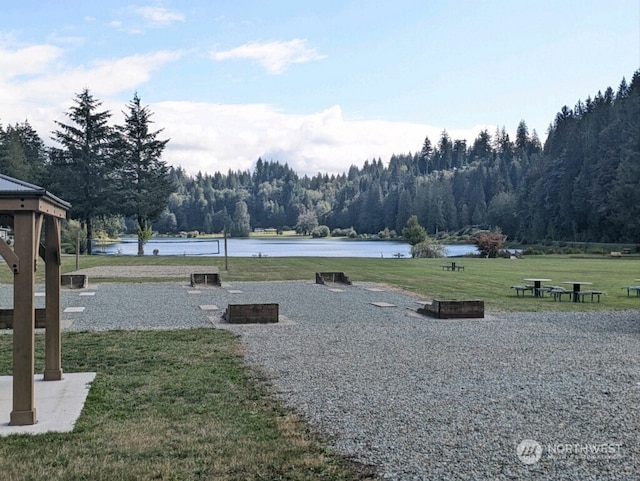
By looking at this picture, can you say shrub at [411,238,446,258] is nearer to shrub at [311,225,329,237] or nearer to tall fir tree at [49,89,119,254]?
tall fir tree at [49,89,119,254]

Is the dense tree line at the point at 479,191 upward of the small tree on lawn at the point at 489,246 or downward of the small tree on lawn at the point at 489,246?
upward

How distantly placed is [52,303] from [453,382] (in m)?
4.85

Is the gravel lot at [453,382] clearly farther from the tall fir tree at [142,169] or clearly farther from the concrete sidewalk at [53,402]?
the tall fir tree at [142,169]

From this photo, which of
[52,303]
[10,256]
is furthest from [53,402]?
[10,256]

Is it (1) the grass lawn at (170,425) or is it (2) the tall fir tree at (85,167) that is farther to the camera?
(2) the tall fir tree at (85,167)

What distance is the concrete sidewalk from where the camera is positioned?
231 inches

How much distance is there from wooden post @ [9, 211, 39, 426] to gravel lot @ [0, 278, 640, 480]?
8.35 ft

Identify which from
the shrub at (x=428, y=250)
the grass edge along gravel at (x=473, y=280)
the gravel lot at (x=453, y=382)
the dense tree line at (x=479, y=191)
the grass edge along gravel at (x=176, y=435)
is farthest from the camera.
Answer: the dense tree line at (x=479, y=191)

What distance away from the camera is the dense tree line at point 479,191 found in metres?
70.6

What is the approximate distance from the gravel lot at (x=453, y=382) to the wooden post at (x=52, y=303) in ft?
8.59

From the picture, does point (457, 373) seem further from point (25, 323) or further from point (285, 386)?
point (25, 323)

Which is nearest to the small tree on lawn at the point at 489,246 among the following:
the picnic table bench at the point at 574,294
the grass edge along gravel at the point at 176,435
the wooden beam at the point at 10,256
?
the picnic table bench at the point at 574,294

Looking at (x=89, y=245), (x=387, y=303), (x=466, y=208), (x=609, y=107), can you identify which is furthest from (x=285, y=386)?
(x=466, y=208)

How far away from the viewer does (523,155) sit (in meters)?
137
